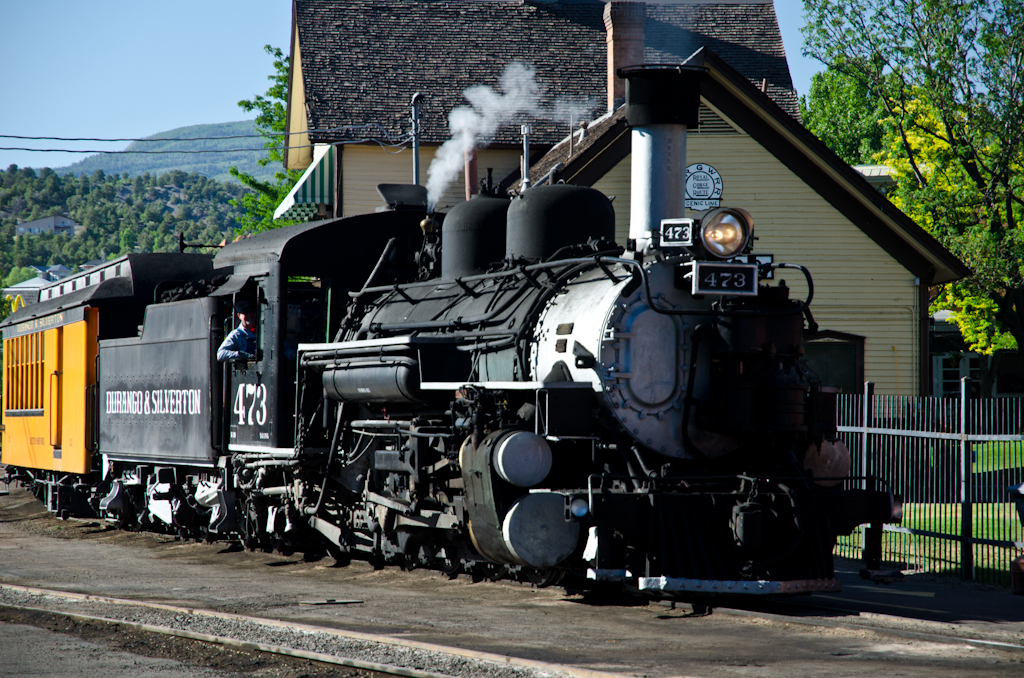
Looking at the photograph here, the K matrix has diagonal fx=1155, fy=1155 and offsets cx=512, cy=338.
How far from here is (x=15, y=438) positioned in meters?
18.2

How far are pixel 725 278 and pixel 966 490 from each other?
389 cm

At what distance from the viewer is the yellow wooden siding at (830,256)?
66.1ft

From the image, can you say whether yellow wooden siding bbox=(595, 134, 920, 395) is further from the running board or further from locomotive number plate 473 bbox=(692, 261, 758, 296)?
the running board

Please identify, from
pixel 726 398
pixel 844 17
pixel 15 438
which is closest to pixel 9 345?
pixel 15 438

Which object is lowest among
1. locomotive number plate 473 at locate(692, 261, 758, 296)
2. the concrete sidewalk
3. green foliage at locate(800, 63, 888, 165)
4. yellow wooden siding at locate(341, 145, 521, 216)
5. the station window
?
the concrete sidewalk

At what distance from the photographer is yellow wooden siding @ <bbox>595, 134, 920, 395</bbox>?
794 inches

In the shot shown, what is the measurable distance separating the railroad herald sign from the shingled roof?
464cm

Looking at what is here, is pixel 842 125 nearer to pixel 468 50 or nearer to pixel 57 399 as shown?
pixel 468 50


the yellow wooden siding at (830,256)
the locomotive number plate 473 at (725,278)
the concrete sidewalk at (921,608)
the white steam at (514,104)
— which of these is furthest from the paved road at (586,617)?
the white steam at (514,104)

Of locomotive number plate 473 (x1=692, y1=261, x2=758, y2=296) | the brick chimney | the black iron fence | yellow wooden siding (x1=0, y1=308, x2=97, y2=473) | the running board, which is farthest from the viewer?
the brick chimney

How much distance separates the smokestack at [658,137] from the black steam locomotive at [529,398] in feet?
0.06

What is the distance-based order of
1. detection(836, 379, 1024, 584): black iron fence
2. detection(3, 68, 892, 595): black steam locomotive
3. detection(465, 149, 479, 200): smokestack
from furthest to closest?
detection(465, 149, 479, 200): smokestack
detection(836, 379, 1024, 584): black iron fence
detection(3, 68, 892, 595): black steam locomotive

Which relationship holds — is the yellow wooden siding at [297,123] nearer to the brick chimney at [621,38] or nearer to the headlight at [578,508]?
the brick chimney at [621,38]

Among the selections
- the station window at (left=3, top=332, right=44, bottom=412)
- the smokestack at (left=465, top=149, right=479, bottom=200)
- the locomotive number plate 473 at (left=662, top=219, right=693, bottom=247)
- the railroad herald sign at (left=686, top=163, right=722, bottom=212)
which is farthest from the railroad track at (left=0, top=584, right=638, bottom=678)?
the railroad herald sign at (left=686, top=163, right=722, bottom=212)
